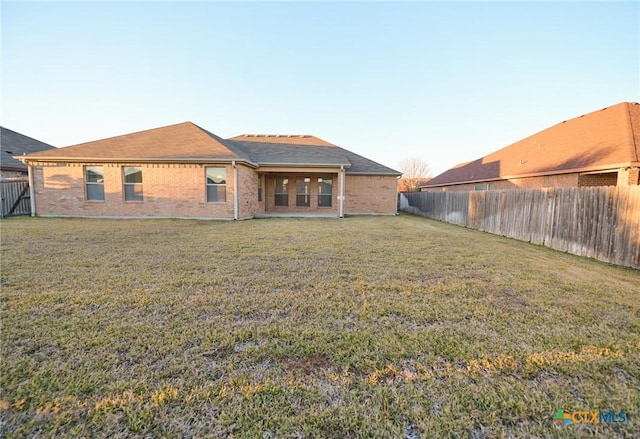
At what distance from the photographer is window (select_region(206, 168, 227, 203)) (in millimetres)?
11945

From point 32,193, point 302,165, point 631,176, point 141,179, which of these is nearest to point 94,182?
point 141,179

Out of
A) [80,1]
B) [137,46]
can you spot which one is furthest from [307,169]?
[80,1]

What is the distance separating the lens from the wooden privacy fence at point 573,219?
558 cm

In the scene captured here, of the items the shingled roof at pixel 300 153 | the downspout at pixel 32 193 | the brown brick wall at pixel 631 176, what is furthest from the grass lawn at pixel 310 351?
the downspout at pixel 32 193

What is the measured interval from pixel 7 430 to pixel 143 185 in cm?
1256

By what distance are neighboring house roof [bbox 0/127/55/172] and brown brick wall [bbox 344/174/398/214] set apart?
60.4 feet

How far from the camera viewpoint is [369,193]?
17.0 m

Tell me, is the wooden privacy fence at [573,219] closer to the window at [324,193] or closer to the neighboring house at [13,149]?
the window at [324,193]

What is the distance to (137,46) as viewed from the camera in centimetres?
1060

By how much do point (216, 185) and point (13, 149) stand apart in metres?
14.7

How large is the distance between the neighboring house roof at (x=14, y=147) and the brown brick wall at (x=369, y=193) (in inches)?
725

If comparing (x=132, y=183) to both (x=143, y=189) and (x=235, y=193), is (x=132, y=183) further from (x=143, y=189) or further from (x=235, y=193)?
(x=235, y=193)

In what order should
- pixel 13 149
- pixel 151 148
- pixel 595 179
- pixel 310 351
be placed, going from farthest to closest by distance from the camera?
pixel 13 149 → pixel 151 148 → pixel 595 179 → pixel 310 351

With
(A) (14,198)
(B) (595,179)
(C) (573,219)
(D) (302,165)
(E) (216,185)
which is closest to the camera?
(C) (573,219)
